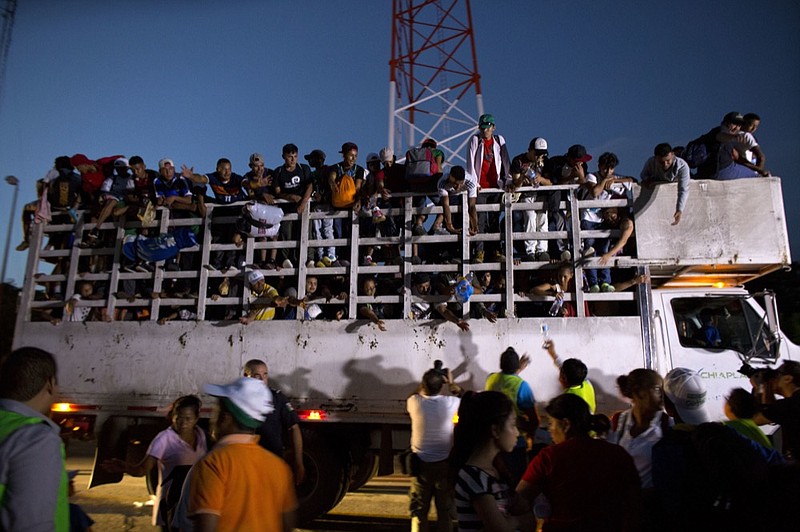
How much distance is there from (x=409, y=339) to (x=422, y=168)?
177cm

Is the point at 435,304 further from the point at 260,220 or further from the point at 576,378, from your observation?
the point at 260,220

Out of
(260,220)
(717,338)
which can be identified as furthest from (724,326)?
(260,220)

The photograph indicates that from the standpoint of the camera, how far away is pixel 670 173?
203 inches

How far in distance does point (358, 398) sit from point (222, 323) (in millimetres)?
1609

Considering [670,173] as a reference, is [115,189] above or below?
above

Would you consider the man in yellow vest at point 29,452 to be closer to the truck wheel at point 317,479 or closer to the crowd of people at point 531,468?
the crowd of people at point 531,468

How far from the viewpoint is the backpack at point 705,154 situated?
18.6 feet

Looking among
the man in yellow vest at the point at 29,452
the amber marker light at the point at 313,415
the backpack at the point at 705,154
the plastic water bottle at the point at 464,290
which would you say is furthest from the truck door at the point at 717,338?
the man in yellow vest at the point at 29,452

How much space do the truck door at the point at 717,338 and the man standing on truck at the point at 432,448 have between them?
2.22 metres

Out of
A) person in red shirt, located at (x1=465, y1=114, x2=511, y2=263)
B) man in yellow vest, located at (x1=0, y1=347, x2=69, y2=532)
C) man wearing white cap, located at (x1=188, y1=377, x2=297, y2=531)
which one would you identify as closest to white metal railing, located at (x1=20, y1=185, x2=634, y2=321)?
person in red shirt, located at (x1=465, y1=114, x2=511, y2=263)

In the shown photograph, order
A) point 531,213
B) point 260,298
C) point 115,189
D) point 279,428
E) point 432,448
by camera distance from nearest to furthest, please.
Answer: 1. point 279,428
2. point 432,448
3. point 531,213
4. point 260,298
5. point 115,189

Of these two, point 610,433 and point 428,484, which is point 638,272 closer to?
point 610,433

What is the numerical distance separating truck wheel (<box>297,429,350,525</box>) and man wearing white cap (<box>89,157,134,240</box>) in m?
3.45

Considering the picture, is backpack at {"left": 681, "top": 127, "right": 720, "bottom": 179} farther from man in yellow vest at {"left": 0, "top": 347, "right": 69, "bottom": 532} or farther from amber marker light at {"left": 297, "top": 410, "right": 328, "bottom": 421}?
man in yellow vest at {"left": 0, "top": 347, "right": 69, "bottom": 532}
